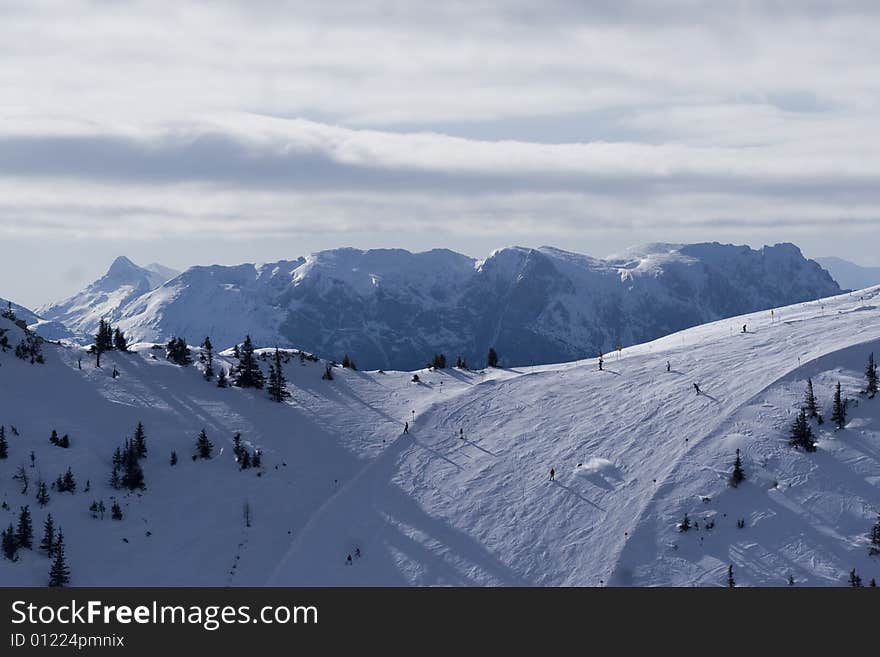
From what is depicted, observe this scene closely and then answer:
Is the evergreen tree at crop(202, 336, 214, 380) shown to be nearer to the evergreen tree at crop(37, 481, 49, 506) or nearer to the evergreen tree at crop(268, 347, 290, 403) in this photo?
the evergreen tree at crop(268, 347, 290, 403)

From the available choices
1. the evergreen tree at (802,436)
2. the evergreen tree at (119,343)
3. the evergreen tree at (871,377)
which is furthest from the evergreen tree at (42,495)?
the evergreen tree at (871,377)

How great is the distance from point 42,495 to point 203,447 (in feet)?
46.4

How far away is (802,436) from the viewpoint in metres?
76.6

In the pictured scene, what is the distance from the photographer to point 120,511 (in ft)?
236

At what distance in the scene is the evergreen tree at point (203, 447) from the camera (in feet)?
269

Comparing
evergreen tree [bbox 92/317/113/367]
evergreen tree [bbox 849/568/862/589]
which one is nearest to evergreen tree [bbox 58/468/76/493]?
evergreen tree [bbox 92/317/113/367]

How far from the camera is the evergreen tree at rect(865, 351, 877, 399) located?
82.2 metres

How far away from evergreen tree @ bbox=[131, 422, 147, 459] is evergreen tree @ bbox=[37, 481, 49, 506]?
8545 mm

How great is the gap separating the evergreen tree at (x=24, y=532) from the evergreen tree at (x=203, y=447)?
1704 centimetres

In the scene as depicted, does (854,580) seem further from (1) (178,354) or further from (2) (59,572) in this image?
(1) (178,354)
